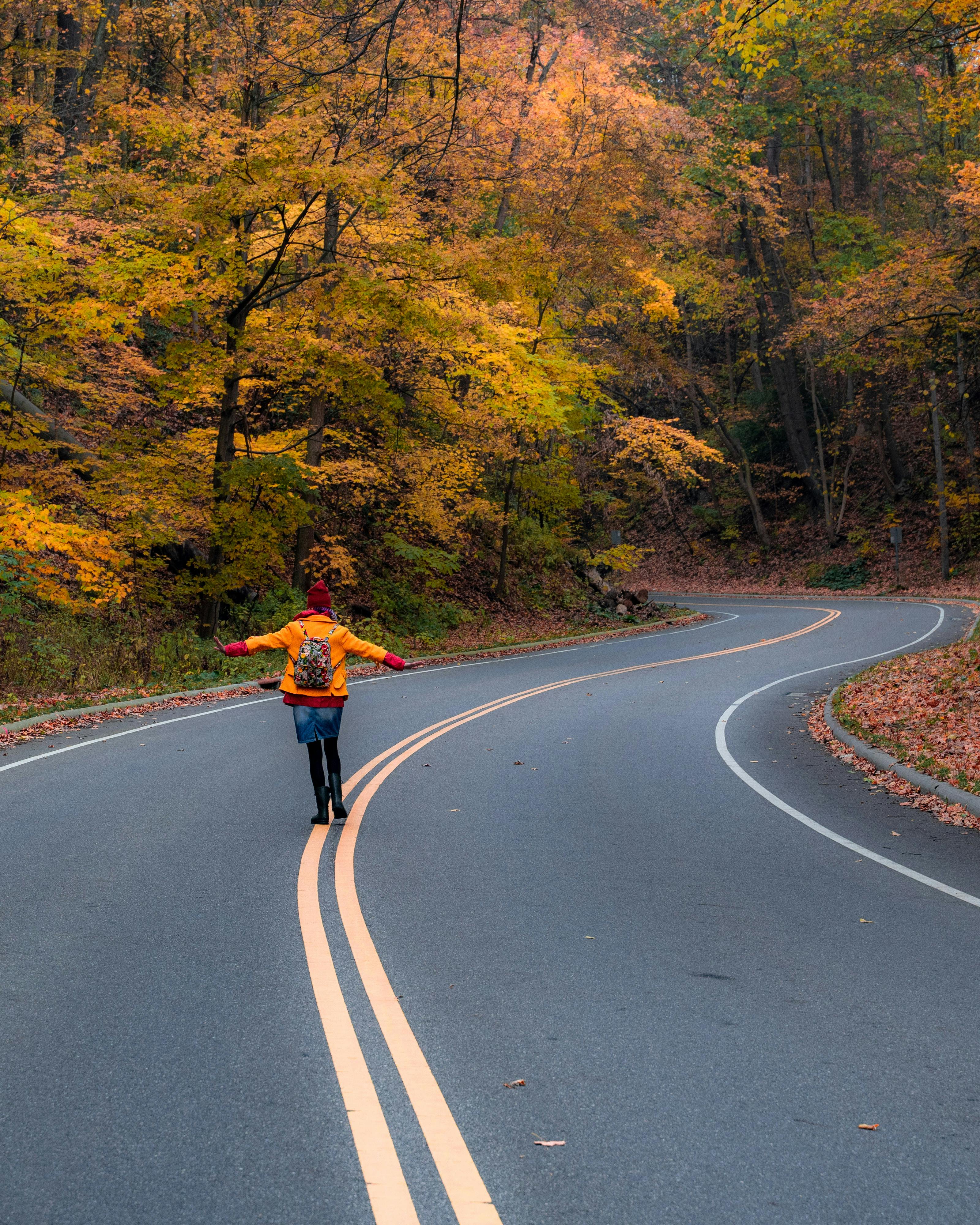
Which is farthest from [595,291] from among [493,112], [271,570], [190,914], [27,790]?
[190,914]

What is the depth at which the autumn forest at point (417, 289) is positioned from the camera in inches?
717

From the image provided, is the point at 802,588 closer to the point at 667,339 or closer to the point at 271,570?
the point at 667,339

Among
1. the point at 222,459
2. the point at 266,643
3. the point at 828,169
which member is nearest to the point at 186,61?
the point at 222,459

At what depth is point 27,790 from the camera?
10.2 m

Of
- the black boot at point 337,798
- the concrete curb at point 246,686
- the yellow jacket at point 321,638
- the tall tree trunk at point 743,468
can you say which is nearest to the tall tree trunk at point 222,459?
the concrete curb at point 246,686

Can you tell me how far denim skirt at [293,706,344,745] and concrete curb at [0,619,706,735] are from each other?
1.26 feet

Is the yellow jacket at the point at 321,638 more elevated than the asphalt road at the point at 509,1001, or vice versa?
the yellow jacket at the point at 321,638

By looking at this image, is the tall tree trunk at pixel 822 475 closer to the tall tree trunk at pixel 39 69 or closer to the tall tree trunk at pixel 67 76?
the tall tree trunk at pixel 67 76

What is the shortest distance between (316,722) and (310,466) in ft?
49.8

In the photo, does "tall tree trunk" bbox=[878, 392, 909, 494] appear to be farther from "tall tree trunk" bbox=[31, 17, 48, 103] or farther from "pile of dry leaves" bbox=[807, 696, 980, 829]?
"pile of dry leaves" bbox=[807, 696, 980, 829]

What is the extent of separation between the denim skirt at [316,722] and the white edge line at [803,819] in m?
4.19

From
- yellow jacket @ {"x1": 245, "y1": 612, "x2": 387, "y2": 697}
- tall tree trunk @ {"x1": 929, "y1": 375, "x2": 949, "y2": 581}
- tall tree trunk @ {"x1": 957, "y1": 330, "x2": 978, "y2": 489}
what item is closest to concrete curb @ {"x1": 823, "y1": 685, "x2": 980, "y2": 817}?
yellow jacket @ {"x1": 245, "y1": 612, "x2": 387, "y2": 697}

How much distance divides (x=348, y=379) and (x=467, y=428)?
746 cm

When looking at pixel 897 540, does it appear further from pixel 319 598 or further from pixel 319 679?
pixel 319 679
